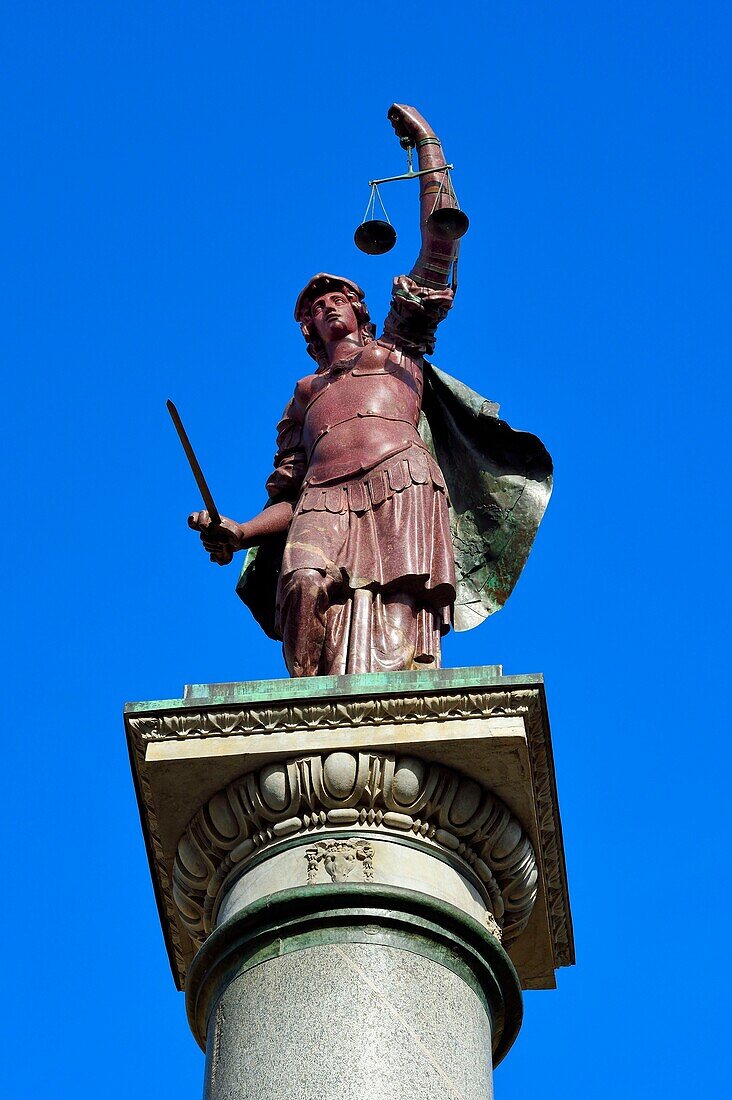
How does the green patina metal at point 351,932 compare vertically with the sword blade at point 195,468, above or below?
below

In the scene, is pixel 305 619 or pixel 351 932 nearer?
pixel 351 932

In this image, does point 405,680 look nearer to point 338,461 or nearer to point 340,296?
point 338,461

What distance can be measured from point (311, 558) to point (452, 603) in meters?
0.88

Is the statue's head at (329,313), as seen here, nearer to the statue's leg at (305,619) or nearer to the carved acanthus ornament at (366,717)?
the statue's leg at (305,619)

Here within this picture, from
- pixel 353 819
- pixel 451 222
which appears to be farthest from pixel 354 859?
pixel 451 222

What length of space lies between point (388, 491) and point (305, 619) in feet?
3.42

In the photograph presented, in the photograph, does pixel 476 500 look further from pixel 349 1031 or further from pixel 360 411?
pixel 349 1031

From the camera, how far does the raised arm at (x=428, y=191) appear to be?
11.4 metres

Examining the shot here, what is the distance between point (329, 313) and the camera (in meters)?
11.8

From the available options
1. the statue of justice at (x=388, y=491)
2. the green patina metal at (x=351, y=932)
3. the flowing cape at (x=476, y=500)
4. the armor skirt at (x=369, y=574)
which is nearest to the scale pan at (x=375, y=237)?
the statue of justice at (x=388, y=491)

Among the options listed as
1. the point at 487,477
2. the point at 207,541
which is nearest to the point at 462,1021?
the point at 207,541

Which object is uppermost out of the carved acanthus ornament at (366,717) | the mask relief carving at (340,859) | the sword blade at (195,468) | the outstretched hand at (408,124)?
the outstretched hand at (408,124)

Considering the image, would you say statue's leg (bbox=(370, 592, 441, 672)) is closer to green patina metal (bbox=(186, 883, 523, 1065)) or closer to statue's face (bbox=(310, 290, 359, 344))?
green patina metal (bbox=(186, 883, 523, 1065))

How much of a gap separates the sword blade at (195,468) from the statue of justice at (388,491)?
5 centimetres
